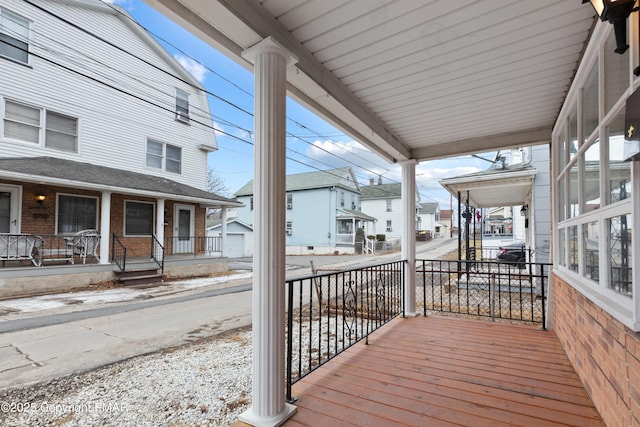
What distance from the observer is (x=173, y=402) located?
244 centimetres

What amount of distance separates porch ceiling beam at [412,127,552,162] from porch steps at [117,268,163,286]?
778cm

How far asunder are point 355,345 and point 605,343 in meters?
2.02

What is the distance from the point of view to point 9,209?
7.66 meters

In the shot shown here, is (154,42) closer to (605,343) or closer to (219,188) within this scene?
(605,343)

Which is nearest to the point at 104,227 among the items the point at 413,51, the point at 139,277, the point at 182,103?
the point at 139,277

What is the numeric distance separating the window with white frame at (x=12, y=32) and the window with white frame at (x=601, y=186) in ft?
35.7

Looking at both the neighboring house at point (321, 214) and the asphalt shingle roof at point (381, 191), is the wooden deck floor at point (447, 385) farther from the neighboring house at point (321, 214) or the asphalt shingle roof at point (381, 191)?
the asphalt shingle roof at point (381, 191)

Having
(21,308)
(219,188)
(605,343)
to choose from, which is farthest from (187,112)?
(219,188)

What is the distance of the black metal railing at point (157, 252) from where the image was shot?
9352 mm

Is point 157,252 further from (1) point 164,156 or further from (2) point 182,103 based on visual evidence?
(2) point 182,103

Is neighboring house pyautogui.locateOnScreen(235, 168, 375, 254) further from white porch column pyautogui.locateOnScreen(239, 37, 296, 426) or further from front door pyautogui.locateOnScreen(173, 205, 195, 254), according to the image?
white porch column pyautogui.locateOnScreen(239, 37, 296, 426)

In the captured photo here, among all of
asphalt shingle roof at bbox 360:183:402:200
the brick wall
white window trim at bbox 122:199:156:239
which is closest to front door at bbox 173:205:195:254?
white window trim at bbox 122:199:156:239

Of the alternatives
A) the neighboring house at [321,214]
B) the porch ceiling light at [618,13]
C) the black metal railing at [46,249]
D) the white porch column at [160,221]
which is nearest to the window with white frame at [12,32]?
the black metal railing at [46,249]

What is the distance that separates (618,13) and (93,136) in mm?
11460
